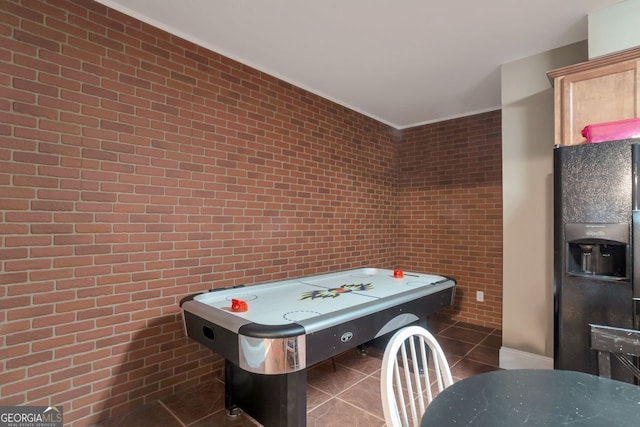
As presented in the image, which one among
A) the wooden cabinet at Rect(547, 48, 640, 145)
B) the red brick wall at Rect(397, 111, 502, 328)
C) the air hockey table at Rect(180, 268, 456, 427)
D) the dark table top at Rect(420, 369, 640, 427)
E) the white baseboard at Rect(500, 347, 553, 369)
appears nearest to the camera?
the dark table top at Rect(420, 369, 640, 427)

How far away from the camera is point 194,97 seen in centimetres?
239

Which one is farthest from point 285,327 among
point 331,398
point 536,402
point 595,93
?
point 595,93

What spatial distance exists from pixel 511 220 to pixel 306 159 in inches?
77.6

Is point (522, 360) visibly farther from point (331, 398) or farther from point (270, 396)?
point (270, 396)

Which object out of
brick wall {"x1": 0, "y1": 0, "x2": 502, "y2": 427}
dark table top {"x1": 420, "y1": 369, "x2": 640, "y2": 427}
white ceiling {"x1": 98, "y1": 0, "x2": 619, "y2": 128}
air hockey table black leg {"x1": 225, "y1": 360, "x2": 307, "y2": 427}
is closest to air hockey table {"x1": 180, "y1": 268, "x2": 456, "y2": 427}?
air hockey table black leg {"x1": 225, "y1": 360, "x2": 307, "y2": 427}

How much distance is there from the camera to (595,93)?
2037 mm

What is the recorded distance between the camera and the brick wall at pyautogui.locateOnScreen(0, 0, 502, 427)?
1.70m

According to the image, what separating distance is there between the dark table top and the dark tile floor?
3.94 ft

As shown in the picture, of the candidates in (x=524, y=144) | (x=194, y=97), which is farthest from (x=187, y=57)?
Answer: (x=524, y=144)

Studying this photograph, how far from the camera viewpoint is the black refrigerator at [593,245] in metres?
1.69

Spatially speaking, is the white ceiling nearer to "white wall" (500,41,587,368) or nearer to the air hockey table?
"white wall" (500,41,587,368)

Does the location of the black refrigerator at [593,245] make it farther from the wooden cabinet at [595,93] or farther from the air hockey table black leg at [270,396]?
the air hockey table black leg at [270,396]

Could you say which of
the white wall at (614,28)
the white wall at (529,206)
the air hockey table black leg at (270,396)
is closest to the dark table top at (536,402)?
the air hockey table black leg at (270,396)

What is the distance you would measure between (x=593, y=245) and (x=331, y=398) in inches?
77.2
